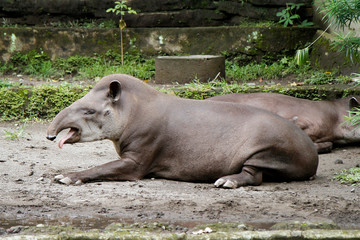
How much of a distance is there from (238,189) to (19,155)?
2963 millimetres

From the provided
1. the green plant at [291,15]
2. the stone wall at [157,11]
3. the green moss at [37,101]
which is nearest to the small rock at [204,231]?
the green moss at [37,101]

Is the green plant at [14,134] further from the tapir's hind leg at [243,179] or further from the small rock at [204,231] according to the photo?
the small rock at [204,231]

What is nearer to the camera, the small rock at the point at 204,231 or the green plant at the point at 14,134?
the small rock at the point at 204,231

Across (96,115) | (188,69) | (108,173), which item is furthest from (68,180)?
(188,69)

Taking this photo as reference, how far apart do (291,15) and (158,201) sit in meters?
7.77

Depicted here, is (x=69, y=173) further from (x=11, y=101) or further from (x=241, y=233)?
(x=11, y=101)

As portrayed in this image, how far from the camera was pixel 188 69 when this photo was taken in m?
10.7

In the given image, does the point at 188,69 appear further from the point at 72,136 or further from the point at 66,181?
the point at 66,181

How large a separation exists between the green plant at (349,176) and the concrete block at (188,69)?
163 inches

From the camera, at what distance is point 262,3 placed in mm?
12539

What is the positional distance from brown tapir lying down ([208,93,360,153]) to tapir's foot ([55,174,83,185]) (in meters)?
3.11

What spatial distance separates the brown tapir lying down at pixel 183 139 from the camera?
256 inches

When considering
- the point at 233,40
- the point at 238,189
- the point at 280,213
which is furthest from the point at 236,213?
the point at 233,40

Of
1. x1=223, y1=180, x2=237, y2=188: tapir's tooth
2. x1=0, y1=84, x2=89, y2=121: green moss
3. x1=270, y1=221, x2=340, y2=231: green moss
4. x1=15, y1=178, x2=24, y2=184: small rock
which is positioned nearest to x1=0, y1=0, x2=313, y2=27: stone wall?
x1=0, y1=84, x2=89, y2=121: green moss
